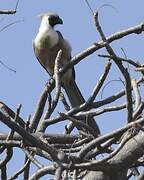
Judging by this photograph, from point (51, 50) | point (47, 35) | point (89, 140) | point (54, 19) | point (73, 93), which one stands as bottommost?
point (89, 140)

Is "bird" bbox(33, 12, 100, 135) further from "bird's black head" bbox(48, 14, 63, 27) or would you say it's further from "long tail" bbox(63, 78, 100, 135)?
"bird's black head" bbox(48, 14, 63, 27)

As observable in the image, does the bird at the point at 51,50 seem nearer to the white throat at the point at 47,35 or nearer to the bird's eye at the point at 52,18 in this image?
the white throat at the point at 47,35

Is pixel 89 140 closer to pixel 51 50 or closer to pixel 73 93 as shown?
pixel 73 93

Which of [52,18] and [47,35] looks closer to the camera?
[47,35]

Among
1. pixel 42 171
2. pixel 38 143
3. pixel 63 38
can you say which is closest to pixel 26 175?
pixel 42 171

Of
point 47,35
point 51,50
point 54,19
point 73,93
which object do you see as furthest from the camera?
point 54,19

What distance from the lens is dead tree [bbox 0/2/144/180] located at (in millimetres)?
2311

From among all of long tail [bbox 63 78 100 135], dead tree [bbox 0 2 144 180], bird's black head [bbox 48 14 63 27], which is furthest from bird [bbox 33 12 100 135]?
dead tree [bbox 0 2 144 180]

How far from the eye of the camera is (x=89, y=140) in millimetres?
2672

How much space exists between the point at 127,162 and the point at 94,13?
25.0 inches

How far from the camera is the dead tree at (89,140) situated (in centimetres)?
231

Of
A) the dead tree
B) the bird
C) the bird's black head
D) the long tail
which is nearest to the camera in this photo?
the dead tree

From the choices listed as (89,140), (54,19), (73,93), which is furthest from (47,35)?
(89,140)

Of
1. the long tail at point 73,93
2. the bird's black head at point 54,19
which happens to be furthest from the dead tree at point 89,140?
the bird's black head at point 54,19
